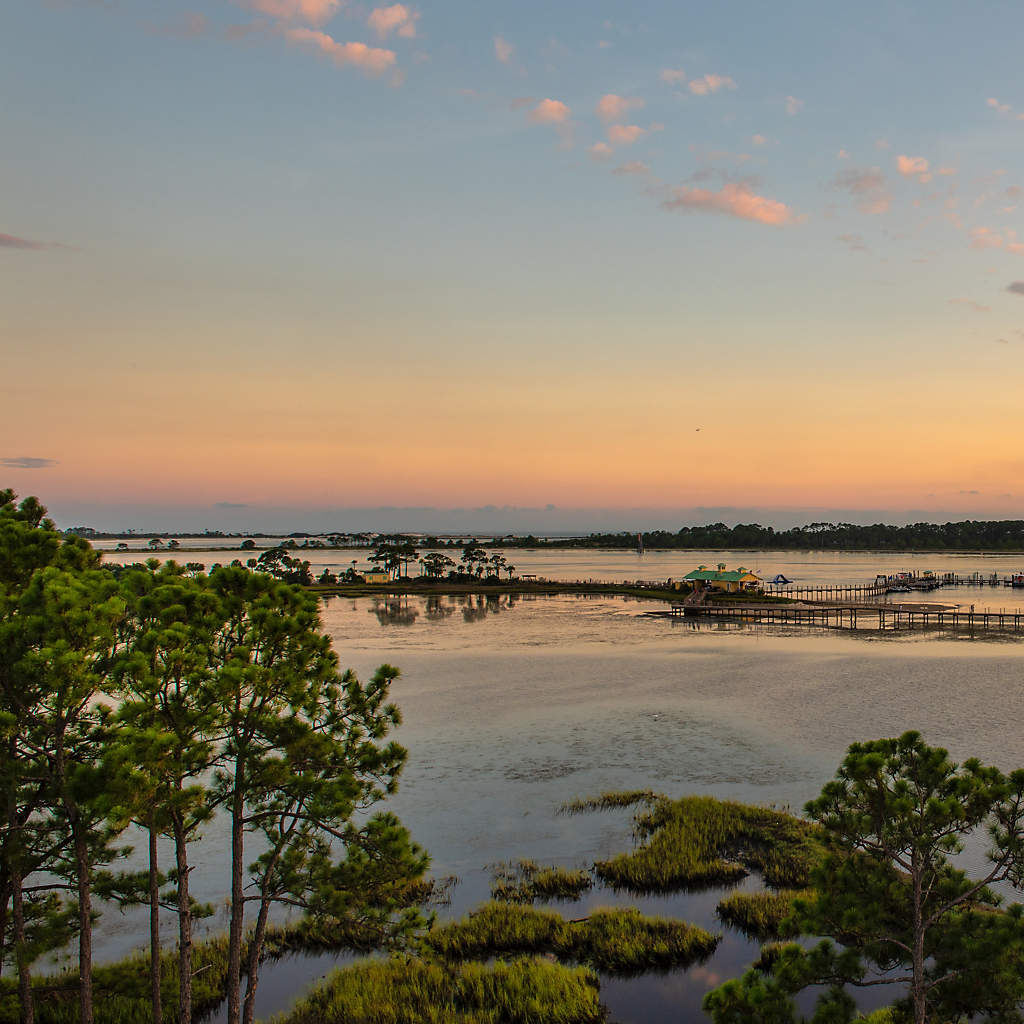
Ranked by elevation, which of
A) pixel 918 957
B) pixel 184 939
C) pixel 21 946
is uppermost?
pixel 918 957

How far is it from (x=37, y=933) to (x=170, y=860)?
12.3m

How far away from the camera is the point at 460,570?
147 metres

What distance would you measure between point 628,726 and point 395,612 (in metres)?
59.9

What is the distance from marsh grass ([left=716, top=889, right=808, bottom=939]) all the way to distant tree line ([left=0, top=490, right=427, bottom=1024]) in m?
9.70

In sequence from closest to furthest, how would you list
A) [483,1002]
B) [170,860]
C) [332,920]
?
[483,1002], [332,920], [170,860]

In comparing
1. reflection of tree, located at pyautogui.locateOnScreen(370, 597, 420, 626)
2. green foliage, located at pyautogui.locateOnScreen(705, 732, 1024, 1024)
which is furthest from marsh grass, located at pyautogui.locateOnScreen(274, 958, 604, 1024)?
reflection of tree, located at pyautogui.locateOnScreen(370, 597, 420, 626)

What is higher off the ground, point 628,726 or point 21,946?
point 21,946

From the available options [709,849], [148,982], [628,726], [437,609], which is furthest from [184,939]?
[437,609]

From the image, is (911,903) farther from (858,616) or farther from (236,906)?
(858,616)

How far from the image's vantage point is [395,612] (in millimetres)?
95812

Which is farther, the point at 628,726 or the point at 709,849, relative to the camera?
the point at 628,726

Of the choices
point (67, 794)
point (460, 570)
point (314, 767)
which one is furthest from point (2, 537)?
point (460, 570)

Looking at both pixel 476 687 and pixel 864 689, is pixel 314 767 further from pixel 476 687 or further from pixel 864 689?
pixel 864 689

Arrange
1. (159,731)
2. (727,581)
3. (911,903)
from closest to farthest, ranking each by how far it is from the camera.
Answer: (911,903) → (159,731) → (727,581)
